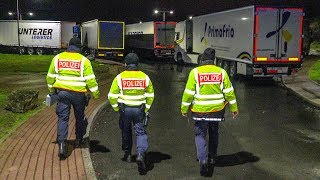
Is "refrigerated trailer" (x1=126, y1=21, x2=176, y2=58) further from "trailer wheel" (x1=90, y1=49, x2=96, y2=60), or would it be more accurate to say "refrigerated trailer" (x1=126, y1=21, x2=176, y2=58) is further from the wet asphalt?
the wet asphalt

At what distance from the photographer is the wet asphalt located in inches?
262

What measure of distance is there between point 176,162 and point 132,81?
1736mm

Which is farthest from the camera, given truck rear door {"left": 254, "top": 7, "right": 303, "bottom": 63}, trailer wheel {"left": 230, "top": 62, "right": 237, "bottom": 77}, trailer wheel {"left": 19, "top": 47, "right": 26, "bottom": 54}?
trailer wheel {"left": 19, "top": 47, "right": 26, "bottom": 54}

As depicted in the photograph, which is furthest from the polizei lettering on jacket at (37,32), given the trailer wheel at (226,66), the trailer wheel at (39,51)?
the trailer wheel at (226,66)

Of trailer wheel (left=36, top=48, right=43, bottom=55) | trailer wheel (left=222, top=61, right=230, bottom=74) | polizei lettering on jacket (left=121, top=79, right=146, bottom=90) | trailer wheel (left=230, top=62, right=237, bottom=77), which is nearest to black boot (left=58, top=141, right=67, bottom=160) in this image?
polizei lettering on jacket (left=121, top=79, right=146, bottom=90)

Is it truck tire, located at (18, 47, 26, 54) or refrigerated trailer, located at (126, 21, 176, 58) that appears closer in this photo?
refrigerated trailer, located at (126, 21, 176, 58)

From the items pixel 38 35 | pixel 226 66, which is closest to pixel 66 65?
pixel 226 66

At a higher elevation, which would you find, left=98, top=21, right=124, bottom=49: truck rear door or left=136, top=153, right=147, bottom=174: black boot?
left=98, top=21, right=124, bottom=49: truck rear door

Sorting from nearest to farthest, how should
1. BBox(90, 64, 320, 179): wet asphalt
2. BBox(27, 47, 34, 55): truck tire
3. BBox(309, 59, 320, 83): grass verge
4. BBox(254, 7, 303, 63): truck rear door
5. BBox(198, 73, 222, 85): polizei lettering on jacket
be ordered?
BBox(198, 73, 222, 85): polizei lettering on jacket → BBox(90, 64, 320, 179): wet asphalt → BBox(254, 7, 303, 63): truck rear door → BBox(309, 59, 320, 83): grass verge → BBox(27, 47, 34, 55): truck tire

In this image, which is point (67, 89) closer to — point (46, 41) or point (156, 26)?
point (156, 26)

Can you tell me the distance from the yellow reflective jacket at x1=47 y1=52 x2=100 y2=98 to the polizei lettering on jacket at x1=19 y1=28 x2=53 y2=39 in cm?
3500

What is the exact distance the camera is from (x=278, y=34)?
17750mm

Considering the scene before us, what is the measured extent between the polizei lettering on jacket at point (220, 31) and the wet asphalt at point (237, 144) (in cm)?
705

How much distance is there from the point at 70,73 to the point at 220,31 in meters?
15.5
